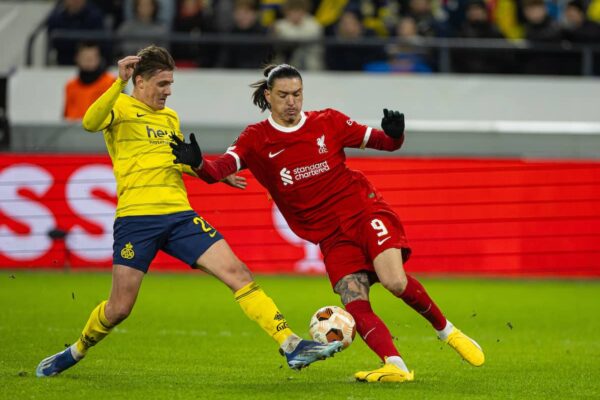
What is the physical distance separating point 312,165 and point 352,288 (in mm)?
869

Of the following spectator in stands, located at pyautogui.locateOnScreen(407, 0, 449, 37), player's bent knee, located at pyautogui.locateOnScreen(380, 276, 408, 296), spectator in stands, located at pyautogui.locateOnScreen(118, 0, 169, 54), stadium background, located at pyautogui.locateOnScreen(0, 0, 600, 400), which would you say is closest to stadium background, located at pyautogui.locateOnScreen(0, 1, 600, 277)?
stadium background, located at pyautogui.locateOnScreen(0, 0, 600, 400)

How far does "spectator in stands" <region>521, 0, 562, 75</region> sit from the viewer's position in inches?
711

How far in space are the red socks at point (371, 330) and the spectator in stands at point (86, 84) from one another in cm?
839

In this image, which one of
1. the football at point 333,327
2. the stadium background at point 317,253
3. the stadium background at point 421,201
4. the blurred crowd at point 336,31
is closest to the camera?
the football at point 333,327

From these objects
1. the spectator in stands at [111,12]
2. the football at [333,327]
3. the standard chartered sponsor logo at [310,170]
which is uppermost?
the spectator in stands at [111,12]

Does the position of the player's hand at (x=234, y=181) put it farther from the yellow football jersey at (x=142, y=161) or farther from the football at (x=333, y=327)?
the football at (x=333, y=327)

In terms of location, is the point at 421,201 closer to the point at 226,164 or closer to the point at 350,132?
the point at 350,132

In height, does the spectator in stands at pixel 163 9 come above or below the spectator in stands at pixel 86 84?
above

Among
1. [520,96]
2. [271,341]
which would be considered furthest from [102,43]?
[271,341]

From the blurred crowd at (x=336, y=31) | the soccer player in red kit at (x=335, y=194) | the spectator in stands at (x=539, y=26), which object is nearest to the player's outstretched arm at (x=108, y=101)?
the soccer player in red kit at (x=335, y=194)

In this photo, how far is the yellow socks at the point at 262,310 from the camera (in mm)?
7988

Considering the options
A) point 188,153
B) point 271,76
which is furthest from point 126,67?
point 271,76

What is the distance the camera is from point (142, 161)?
27.2 ft

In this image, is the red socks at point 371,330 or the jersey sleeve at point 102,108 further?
the red socks at point 371,330
